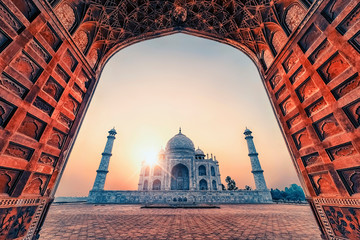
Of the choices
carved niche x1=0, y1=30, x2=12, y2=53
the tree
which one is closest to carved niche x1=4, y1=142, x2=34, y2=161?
carved niche x1=0, y1=30, x2=12, y2=53

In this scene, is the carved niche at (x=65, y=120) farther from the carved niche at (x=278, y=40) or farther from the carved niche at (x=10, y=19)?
the carved niche at (x=278, y=40)

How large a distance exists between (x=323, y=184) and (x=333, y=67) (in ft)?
8.96

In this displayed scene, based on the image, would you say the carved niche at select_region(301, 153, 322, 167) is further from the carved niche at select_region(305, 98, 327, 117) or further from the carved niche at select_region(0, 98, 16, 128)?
the carved niche at select_region(0, 98, 16, 128)

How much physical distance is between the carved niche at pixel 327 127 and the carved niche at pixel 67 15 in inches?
288

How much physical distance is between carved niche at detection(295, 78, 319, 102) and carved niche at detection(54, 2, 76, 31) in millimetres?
6926

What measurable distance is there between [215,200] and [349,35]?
23758 millimetres

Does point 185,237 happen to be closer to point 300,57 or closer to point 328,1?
point 300,57

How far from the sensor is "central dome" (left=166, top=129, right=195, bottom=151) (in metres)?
34.0

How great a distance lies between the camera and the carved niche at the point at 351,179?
2775 millimetres

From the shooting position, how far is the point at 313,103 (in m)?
3.59

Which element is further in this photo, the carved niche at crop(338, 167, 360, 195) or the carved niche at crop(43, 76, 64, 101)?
the carved niche at crop(43, 76, 64, 101)

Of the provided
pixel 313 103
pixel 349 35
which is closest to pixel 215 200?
pixel 313 103

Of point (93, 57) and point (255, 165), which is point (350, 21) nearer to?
point (93, 57)

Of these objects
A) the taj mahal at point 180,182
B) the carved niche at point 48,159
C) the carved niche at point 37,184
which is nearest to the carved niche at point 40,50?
the carved niche at point 48,159
